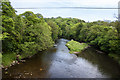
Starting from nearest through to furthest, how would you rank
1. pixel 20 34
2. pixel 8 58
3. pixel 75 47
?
1. pixel 8 58
2. pixel 20 34
3. pixel 75 47

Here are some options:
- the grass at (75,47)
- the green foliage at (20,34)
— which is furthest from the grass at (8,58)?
Answer: the grass at (75,47)

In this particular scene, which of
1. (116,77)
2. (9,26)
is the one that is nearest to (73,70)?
(116,77)

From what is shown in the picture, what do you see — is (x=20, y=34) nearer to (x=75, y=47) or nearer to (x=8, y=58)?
(x=8, y=58)

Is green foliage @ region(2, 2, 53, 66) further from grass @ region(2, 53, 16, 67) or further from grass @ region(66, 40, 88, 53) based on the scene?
grass @ region(66, 40, 88, 53)

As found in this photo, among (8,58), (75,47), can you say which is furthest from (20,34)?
(75,47)

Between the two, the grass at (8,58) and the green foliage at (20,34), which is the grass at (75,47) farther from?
the grass at (8,58)

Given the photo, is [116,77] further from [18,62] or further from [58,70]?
[18,62]

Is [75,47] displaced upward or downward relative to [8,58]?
downward

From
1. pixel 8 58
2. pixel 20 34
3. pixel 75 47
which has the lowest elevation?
pixel 75 47
